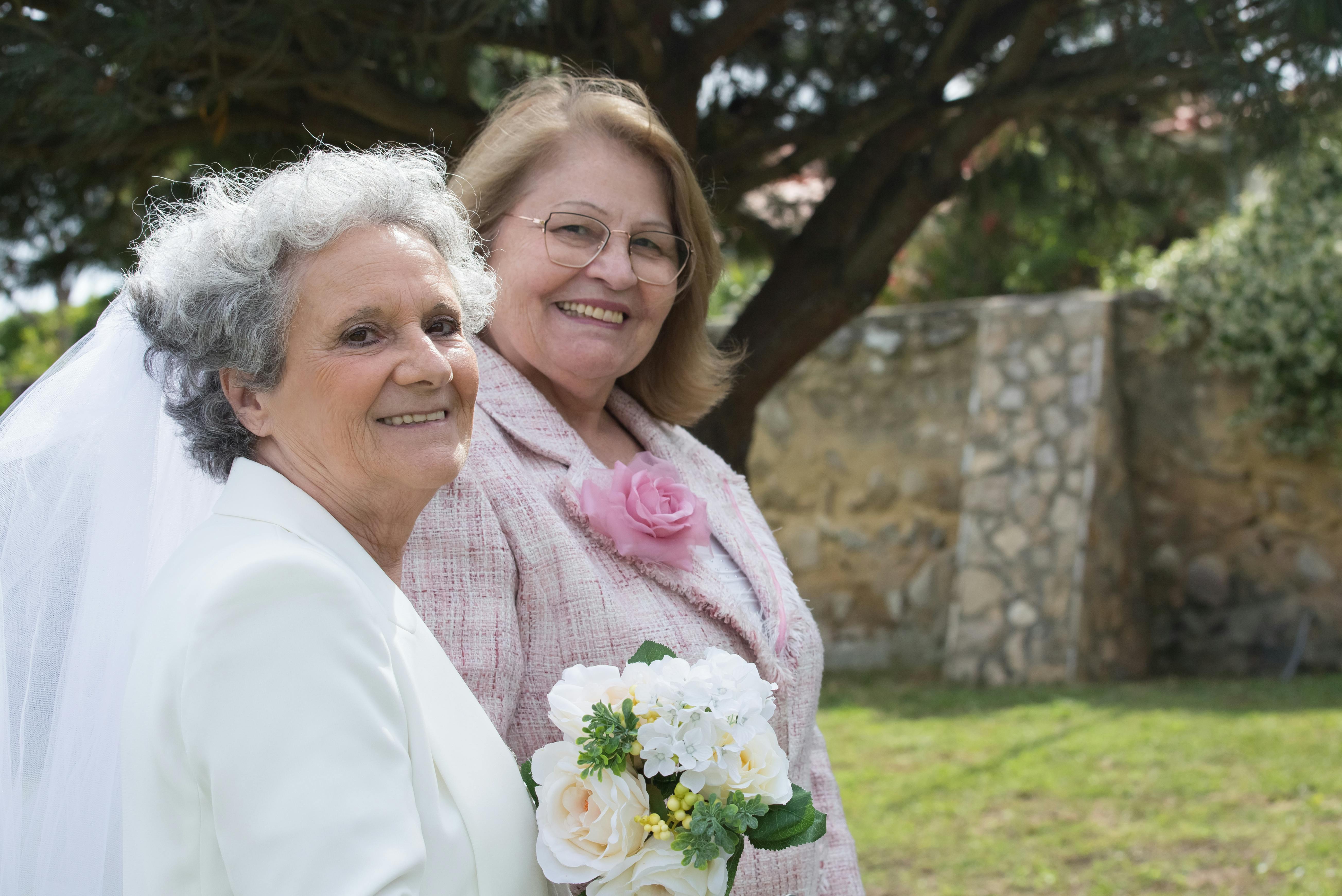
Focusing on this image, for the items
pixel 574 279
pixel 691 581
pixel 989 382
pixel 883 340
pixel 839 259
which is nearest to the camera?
pixel 691 581

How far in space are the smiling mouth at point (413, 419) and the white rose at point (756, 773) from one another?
511mm

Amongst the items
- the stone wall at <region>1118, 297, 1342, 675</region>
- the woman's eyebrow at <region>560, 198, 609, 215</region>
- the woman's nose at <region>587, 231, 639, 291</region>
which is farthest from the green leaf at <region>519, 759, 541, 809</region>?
the stone wall at <region>1118, 297, 1342, 675</region>

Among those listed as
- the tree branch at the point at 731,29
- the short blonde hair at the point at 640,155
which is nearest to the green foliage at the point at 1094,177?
the tree branch at the point at 731,29

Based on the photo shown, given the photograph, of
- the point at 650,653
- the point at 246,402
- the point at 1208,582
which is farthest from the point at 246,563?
the point at 1208,582

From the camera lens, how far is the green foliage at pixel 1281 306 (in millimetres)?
5996

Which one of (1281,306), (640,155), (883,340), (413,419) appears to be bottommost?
(413,419)

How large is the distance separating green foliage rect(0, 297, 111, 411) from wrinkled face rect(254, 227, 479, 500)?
6.71 m

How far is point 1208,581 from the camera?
21.2ft

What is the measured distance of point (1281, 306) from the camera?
6031 mm

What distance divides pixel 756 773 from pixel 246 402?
0.73m

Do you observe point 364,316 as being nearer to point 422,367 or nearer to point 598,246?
point 422,367

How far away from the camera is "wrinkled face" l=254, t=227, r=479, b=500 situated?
1.38m

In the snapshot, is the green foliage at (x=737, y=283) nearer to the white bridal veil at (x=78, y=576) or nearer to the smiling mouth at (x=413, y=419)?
the smiling mouth at (x=413, y=419)

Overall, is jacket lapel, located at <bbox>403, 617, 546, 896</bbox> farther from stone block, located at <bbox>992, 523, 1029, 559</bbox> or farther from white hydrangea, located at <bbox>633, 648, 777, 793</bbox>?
stone block, located at <bbox>992, 523, 1029, 559</bbox>
